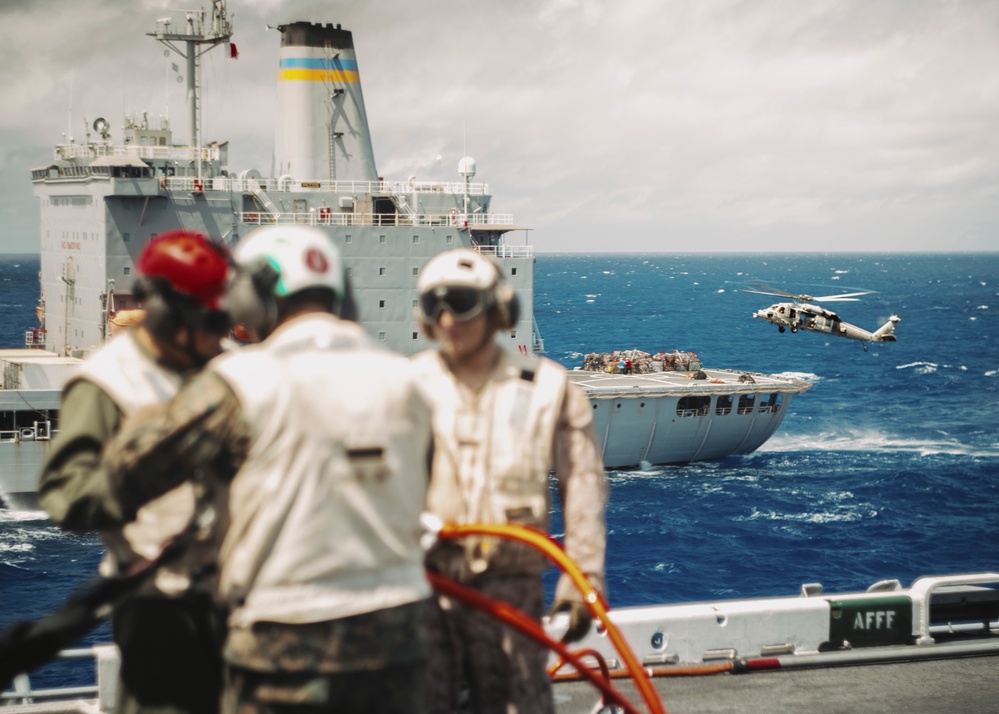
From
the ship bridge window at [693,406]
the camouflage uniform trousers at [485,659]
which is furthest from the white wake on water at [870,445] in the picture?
the camouflage uniform trousers at [485,659]

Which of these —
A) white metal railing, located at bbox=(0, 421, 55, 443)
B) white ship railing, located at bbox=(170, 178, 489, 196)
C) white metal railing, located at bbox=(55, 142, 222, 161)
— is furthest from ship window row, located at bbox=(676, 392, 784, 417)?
white metal railing, located at bbox=(0, 421, 55, 443)

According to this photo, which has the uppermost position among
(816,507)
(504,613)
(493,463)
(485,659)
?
(493,463)

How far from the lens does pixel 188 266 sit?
11.6 feet

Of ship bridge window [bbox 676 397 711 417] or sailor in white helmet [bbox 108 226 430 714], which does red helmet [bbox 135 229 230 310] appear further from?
ship bridge window [bbox 676 397 711 417]

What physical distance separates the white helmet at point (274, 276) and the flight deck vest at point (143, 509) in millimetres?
466

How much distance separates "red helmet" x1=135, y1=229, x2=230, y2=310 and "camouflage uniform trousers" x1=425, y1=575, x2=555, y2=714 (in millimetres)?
1652

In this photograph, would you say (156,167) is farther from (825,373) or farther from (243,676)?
(825,373)

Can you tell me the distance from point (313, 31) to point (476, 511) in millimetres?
39975

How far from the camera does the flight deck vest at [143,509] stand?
360 centimetres

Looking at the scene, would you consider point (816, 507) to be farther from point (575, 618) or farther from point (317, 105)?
point (575, 618)

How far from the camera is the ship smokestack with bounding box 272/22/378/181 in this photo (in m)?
41.4

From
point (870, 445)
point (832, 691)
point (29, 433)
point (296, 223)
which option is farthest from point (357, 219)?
point (832, 691)

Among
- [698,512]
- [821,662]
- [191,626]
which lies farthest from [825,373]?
[191,626]

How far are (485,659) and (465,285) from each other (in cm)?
157
